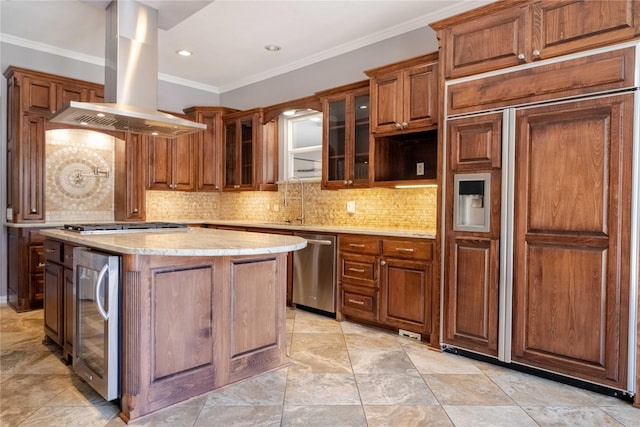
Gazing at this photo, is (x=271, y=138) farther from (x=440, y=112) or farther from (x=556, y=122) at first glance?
(x=556, y=122)

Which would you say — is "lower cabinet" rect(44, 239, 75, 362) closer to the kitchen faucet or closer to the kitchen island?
the kitchen island

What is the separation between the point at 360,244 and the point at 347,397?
1.59 m

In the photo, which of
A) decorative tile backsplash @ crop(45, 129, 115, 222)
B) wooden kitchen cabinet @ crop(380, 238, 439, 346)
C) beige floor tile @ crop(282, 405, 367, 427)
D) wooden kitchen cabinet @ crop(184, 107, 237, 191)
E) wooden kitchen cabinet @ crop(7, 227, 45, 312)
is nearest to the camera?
beige floor tile @ crop(282, 405, 367, 427)

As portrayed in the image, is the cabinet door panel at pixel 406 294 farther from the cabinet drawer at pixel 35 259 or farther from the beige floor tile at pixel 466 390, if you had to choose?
the cabinet drawer at pixel 35 259

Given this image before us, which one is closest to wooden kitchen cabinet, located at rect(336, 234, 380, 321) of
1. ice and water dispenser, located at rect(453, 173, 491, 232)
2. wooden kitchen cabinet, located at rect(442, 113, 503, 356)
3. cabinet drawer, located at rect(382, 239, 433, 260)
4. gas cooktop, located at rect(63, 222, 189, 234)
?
cabinet drawer, located at rect(382, 239, 433, 260)

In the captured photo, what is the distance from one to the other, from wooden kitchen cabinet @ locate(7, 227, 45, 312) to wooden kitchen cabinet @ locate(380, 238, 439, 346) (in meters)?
3.56

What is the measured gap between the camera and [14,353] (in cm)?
296

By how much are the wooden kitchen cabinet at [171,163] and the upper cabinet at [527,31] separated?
148 inches

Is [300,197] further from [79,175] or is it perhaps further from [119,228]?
[79,175]

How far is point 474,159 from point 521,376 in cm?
152

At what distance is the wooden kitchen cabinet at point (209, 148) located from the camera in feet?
→ 18.4

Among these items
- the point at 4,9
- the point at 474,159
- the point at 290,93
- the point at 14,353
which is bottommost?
the point at 14,353

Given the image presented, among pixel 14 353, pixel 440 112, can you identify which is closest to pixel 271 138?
pixel 440 112

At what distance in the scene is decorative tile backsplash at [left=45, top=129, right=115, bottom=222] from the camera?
15.3 feet
